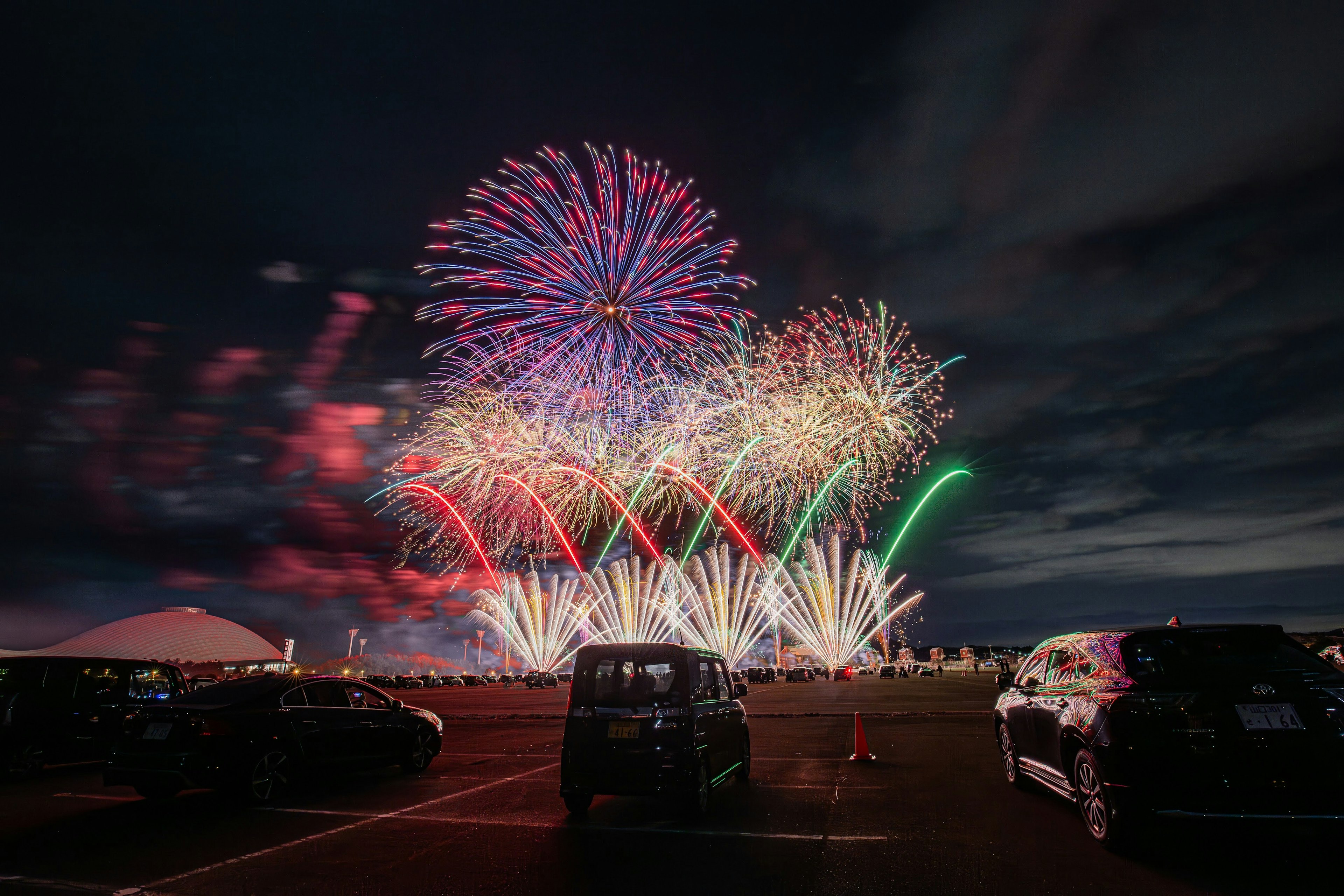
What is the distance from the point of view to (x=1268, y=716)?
511cm

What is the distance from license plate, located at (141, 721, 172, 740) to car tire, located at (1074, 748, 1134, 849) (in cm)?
931

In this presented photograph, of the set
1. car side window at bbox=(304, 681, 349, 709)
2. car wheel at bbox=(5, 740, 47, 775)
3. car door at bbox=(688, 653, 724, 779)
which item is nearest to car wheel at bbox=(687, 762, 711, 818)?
car door at bbox=(688, 653, 724, 779)

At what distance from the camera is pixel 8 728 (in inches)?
389

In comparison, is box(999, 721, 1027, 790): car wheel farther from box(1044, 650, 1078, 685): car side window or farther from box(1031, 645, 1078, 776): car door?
box(1044, 650, 1078, 685): car side window

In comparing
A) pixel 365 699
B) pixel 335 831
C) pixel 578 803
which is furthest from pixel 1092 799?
pixel 365 699

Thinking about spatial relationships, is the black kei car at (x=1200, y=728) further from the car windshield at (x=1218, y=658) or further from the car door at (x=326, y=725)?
the car door at (x=326, y=725)

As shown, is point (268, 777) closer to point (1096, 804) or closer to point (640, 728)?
point (640, 728)

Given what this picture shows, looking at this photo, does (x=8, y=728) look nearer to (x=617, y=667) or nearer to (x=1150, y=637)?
(x=617, y=667)

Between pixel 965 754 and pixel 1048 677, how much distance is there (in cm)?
455

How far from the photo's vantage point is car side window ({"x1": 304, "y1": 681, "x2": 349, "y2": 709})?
9.42 m

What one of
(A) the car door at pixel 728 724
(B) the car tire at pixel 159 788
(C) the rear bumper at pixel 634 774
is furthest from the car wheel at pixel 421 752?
(A) the car door at pixel 728 724

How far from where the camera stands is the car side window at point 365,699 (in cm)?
1002

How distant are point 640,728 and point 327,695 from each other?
4.91 meters

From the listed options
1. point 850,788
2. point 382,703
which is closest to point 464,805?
point 382,703
